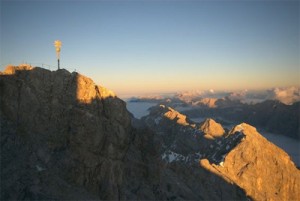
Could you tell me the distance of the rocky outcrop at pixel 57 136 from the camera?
160 ft

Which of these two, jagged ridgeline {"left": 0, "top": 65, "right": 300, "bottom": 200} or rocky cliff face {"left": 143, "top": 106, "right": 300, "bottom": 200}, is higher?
jagged ridgeline {"left": 0, "top": 65, "right": 300, "bottom": 200}

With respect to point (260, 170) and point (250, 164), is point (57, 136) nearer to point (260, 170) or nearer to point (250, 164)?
point (250, 164)

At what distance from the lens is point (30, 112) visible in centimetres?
5278

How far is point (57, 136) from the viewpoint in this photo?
54406 millimetres

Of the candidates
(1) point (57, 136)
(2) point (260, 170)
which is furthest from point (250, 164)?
(1) point (57, 136)

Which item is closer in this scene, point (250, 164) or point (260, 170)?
point (250, 164)

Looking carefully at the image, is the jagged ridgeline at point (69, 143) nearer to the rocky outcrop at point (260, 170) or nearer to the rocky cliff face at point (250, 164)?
the rocky cliff face at point (250, 164)

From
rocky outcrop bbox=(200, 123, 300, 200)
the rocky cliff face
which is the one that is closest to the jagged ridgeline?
the rocky cliff face

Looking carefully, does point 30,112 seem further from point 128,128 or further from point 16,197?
point 128,128

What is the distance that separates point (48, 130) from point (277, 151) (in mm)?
144536

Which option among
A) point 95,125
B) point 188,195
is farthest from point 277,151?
point 95,125

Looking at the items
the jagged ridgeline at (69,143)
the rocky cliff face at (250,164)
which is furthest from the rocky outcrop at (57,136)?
the rocky cliff face at (250,164)

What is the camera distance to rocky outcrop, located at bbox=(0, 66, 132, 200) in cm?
4884

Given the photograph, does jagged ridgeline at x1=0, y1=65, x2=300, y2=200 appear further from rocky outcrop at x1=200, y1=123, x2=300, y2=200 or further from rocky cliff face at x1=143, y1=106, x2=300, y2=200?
rocky outcrop at x1=200, y1=123, x2=300, y2=200
